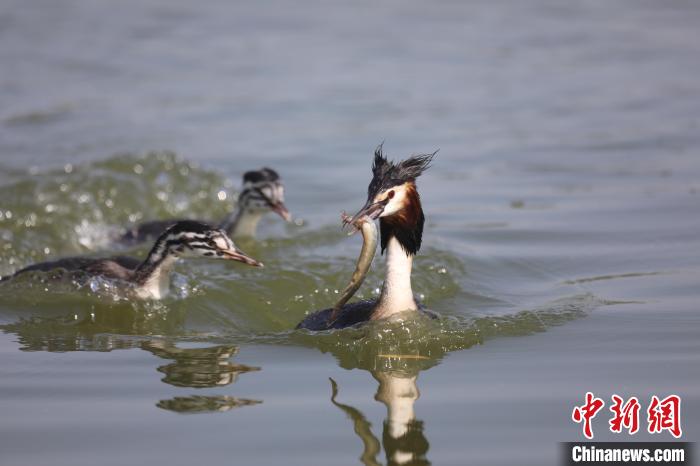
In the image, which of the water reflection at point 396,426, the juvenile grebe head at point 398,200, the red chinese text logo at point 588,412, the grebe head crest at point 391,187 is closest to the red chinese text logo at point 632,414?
the red chinese text logo at point 588,412

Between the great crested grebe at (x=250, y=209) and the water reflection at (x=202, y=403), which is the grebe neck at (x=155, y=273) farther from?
the water reflection at (x=202, y=403)

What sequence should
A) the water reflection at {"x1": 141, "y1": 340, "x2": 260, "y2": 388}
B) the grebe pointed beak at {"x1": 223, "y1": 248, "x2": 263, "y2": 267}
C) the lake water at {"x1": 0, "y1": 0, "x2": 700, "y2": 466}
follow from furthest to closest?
the grebe pointed beak at {"x1": 223, "y1": 248, "x2": 263, "y2": 267} → the water reflection at {"x1": 141, "y1": 340, "x2": 260, "y2": 388} → the lake water at {"x1": 0, "y1": 0, "x2": 700, "y2": 466}

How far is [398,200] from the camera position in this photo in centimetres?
816

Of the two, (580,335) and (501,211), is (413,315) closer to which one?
(580,335)

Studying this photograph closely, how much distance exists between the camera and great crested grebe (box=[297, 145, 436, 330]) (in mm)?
8078

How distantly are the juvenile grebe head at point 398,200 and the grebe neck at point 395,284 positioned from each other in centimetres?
5

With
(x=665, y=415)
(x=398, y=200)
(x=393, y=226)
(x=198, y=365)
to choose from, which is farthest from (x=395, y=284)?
(x=665, y=415)

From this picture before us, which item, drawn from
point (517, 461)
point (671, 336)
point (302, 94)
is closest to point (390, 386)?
point (517, 461)

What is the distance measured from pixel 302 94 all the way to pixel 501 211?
7.27 m

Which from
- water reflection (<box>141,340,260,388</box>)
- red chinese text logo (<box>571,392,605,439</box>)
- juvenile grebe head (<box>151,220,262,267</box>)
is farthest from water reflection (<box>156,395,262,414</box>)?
juvenile grebe head (<box>151,220,262,267</box>)

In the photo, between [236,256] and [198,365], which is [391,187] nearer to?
[198,365]

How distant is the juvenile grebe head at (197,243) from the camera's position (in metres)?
10.5

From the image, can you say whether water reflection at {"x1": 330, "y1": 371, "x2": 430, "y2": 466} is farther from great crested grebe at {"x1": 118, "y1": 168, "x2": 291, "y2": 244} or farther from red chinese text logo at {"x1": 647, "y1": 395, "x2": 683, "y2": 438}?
great crested grebe at {"x1": 118, "y1": 168, "x2": 291, "y2": 244}

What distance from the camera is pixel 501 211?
1336 cm
